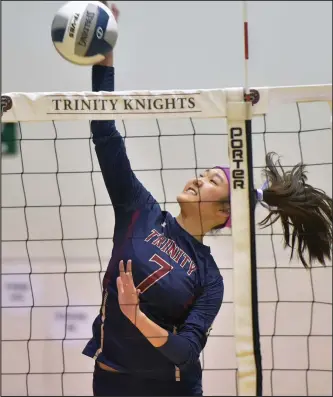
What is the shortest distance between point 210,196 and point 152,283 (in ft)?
1.07

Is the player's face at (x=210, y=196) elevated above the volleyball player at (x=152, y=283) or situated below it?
above

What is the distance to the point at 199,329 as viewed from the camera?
5.82ft

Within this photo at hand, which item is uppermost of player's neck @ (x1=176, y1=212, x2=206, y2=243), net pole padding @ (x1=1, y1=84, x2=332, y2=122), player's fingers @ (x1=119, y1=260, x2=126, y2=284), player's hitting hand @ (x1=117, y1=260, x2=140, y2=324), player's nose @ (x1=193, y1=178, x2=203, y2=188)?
net pole padding @ (x1=1, y1=84, x2=332, y2=122)

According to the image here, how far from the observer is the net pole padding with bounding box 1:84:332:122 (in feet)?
5.79

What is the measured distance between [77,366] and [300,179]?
4.20 feet

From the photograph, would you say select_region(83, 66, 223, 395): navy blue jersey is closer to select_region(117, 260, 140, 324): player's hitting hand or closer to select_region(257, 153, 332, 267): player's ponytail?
select_region(117, 260, 140, 324): player's hitting hand

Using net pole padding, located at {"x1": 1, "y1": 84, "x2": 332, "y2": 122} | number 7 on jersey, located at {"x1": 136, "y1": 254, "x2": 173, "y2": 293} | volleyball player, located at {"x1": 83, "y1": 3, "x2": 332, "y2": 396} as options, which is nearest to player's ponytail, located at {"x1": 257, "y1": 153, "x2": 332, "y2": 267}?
volleyball player, located at {"x1": 83, "y1": 3, "x2": 332, "y2": 396}

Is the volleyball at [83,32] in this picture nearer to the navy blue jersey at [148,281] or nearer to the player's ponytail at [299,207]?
the navy blue jersey at [148,281]

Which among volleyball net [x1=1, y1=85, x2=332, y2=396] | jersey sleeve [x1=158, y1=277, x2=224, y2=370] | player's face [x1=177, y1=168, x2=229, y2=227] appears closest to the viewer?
jersey sleeve [x1=158, y1=277, x2=224, y2=370]

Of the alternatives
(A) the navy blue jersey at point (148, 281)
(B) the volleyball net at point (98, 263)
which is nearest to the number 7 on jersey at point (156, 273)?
(A) the navy blue jersey at point (148, 281)

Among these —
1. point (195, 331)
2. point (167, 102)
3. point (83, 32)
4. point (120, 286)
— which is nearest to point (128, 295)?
point (120, 286)

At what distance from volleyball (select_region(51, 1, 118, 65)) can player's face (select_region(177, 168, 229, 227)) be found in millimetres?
495

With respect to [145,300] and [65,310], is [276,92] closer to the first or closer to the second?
[145,300]

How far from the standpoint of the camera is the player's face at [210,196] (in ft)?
6.11
